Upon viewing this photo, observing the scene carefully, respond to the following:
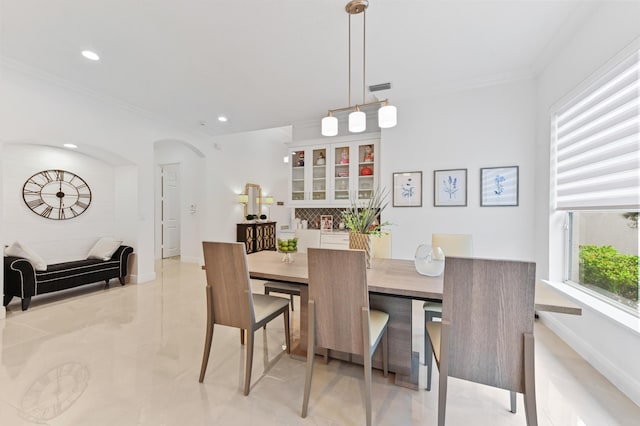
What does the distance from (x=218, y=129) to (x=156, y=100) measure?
4.77 ft

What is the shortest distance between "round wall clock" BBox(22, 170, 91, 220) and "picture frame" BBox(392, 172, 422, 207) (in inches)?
194

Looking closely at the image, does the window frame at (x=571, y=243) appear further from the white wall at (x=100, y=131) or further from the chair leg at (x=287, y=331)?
the white wall at (x=100, y=131)

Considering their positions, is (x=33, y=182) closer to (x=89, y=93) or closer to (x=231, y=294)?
(x=89, y=93)

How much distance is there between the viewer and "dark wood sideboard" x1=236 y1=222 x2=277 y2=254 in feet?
21.2

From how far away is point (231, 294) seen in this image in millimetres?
1819

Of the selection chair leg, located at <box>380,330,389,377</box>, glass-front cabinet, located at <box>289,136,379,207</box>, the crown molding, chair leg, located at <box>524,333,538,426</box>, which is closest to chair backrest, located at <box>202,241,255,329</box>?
chair leg, located at <box>380,330,389,377</box>

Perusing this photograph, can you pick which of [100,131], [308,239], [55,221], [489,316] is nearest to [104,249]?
[55,221]

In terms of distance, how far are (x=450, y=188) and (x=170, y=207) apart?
A: 20.6 ft

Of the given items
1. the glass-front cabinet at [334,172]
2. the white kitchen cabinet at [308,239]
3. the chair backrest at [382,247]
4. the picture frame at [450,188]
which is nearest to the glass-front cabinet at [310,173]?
the glass-front cabinet at [334,172]

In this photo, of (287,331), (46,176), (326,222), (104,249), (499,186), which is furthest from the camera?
(326,222)

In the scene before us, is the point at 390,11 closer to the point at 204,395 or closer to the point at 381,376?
the point at 381,376

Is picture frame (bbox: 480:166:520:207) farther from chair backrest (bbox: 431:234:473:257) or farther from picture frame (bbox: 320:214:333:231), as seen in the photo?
picture frame (bbox: 320:214:333:231)

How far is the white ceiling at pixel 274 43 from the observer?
212cm

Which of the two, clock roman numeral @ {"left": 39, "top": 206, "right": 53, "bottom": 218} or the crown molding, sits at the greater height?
the crown molding
